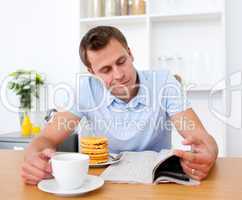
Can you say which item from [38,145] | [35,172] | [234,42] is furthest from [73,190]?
[234,42]

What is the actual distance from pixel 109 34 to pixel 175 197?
2.49 ft

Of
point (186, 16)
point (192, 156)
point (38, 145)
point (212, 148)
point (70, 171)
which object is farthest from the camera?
point (186, 16)

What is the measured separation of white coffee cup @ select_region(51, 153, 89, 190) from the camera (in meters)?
0.72

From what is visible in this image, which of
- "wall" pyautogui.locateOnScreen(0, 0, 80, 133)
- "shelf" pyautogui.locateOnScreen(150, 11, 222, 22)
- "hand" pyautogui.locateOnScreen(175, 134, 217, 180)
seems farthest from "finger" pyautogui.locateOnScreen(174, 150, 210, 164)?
"wall" pyautogui.locateOnScreen(0, 0, 80, 133)

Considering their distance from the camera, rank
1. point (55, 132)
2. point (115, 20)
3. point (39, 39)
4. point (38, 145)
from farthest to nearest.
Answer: point (39, 39)
point (115, 20)
point (55, 132)
point (38, 145)

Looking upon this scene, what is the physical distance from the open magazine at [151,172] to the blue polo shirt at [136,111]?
378 millimetres

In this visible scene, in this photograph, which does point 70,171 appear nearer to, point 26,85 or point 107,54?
point 107,54

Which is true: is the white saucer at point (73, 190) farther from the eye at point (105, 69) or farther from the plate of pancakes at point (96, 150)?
the eye at point (105, 69)

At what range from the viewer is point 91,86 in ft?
4.83

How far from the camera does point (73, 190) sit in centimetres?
74

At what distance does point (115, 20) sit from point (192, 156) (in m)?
1.63

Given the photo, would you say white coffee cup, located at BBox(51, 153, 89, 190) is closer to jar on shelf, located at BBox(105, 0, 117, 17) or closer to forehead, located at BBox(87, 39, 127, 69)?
forehead, located at BBox(87, 39, 127, 69)

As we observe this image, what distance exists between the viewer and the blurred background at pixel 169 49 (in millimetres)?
2205

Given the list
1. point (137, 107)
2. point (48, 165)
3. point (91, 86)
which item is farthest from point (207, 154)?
point (91, 86)
